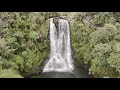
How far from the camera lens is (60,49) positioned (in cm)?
1160

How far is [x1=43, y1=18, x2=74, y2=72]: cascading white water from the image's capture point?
10789 mm

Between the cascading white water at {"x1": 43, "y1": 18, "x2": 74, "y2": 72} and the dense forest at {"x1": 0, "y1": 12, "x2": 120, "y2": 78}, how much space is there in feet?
0.77

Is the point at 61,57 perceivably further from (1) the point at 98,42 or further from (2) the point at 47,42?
(1) the point at 98,42

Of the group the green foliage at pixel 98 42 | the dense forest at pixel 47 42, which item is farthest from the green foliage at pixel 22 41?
the green foliage at pixel 98 42

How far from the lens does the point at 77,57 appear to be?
440 inches

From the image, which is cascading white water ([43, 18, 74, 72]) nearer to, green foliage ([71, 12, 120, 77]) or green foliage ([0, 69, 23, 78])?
green foliage ([71, 12, 120, 77])

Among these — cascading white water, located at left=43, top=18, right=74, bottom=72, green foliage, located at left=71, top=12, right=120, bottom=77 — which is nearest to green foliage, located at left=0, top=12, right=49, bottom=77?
cascading white water, located at left=43, top=18, right=74, bottom=72

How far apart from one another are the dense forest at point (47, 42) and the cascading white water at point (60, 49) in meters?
0.23

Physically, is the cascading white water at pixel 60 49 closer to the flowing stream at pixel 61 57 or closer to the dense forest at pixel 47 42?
the flowing stream at pixel 61 57

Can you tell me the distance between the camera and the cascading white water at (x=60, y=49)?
10.8 meters

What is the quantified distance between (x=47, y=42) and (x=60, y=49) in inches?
27.4
